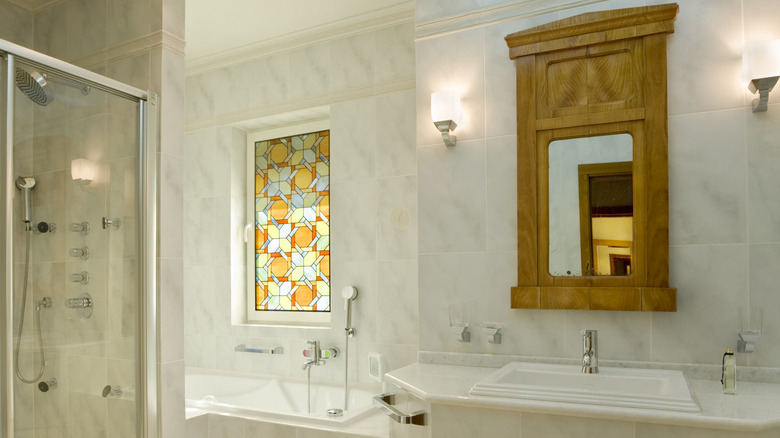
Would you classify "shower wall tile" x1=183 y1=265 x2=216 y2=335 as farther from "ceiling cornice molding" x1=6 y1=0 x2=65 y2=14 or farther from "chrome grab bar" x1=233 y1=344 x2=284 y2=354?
"ceiling cornice molding" x1=6 y1=0 x2=65 y2=14

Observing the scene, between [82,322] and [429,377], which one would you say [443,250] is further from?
[82,322]

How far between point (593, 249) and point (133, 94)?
1.89 m

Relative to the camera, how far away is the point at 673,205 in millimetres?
2160

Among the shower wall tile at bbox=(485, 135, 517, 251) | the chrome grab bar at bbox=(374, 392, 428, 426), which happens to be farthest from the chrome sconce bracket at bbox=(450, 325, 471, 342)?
the chrome grab bar at bbox=(374, 392, 428, 426)

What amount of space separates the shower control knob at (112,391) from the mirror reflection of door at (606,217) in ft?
5.99

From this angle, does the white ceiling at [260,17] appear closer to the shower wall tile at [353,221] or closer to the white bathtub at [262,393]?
the shower wall tile at [353,221]

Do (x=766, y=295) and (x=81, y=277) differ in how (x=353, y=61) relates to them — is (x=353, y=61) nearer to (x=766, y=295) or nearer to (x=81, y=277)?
(x=81, y=277)

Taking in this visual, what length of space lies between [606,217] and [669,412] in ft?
2.69

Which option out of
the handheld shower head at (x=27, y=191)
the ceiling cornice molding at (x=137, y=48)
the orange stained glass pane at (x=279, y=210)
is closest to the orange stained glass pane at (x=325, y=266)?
the orange stained glass pane at (x=279, y=210)

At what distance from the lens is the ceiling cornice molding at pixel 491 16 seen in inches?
94.2

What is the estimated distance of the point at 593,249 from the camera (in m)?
2.26

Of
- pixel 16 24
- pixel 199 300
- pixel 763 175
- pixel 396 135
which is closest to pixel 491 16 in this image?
pixel 396 135

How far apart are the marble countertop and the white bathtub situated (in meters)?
1.13

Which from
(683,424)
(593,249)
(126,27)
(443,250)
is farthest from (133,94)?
(683,424)
